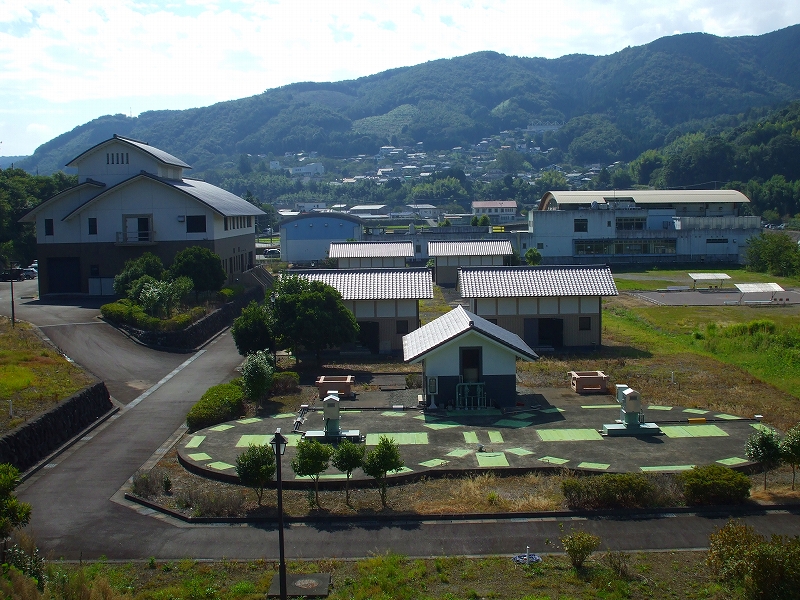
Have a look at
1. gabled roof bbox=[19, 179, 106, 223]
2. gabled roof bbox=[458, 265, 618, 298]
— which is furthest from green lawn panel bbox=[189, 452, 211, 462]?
gabled roof bbox=[19, 179, 106, 223]

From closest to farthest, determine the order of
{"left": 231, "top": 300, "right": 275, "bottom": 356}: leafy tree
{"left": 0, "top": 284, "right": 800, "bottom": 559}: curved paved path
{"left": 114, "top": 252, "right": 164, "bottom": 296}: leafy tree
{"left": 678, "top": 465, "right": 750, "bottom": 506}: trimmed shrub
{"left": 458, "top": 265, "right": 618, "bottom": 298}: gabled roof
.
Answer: {"left": 0, "top": 284, "right": 800, "bottom": 559}: curved paved path, {"left": 678, "top": 465, "right": 750, "bottom": 506}: trimmed shrub, {"left": 231, "top": 300, "right": 275, "bottom": 356}: leafy tree, {"left": 458, "top": 265, "right": 618, "bottom": 298}: gabled roof, {"left": 114, "top": 252, "right": 164, "bottom": 296}: leafy tree

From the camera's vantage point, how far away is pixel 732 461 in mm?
16547

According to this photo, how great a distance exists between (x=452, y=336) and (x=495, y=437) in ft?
12.0

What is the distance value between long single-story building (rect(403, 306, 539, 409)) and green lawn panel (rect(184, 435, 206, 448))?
609 cm

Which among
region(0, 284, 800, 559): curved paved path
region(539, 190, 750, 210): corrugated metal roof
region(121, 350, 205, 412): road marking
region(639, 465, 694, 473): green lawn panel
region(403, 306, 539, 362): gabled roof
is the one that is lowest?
region(0, 284, 800, 559): curved paved path

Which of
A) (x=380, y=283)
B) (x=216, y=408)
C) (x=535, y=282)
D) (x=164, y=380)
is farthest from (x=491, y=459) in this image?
(x=535, y=282)

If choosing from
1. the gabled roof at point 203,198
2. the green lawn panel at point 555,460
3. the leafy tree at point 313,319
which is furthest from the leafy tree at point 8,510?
the gabled roof at point 203,198

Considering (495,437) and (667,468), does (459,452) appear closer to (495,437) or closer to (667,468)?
(495,437)

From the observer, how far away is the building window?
41094mm

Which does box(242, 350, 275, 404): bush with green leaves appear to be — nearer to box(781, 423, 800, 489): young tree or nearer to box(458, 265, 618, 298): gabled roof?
box(458, 265, 618, 298): gabled roof

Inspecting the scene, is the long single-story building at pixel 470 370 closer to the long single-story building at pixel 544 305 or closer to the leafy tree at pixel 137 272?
the long single-story building at pixel 544 305

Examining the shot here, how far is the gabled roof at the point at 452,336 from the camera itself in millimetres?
21281

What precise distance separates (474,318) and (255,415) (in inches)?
279

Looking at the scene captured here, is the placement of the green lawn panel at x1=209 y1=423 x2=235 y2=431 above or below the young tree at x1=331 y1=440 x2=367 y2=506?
below
